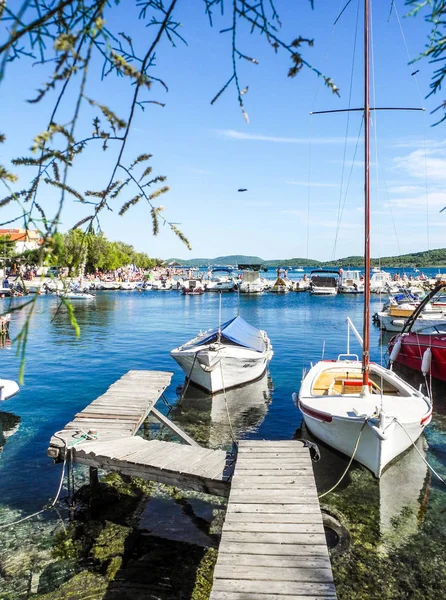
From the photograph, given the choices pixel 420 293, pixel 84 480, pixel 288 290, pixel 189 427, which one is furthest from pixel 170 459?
pixel 288 290

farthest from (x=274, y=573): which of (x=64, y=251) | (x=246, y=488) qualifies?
(x=64, y=251)

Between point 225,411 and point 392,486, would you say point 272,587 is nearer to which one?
point 392,486

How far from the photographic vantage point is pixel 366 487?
1123 cm

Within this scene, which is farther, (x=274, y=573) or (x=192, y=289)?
(x=192, y=289)

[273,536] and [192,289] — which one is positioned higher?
[192,289]

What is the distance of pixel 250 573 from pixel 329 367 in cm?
1112

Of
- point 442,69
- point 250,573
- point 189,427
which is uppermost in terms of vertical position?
point 442,69

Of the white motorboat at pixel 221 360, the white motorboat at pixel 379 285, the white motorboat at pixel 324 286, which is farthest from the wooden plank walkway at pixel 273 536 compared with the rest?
the white motorboat at pixel 324 286

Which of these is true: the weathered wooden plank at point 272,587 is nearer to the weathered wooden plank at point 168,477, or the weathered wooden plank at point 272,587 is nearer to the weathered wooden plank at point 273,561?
the weathered wooden plank at point 273,561

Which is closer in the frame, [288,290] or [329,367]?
[329,367]

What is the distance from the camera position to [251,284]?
272ft

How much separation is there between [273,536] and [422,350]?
18152 millimetres

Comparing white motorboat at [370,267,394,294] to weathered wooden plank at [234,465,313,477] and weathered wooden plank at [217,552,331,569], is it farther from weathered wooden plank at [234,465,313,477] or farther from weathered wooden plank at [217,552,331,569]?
weathered wooden plank at [217,552,331,569]

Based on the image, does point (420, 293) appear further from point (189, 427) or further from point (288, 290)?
point (189, 427)
